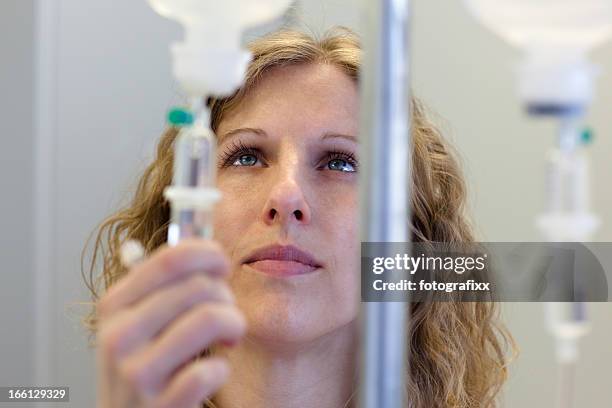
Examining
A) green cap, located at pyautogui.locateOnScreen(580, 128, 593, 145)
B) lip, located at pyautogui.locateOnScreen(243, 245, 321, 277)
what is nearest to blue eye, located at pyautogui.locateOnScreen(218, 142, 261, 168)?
lip, located at pyautogui.locateOnScreen(243, 245, 321, 277)

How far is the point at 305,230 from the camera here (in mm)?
906

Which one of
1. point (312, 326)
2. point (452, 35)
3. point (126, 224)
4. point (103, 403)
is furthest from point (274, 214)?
point (452, 35)

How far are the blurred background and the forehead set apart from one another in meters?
0.43

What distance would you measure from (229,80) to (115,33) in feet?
3.62

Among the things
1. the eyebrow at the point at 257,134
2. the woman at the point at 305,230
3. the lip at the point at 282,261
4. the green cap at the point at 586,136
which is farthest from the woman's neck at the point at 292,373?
the green cap at the point at 586,136

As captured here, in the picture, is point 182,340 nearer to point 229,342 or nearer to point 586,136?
point 229,342

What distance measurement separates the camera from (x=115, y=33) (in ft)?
4.80

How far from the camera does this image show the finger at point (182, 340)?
16.4 inches

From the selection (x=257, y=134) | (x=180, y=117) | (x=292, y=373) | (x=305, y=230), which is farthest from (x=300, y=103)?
(x=180, y=117)

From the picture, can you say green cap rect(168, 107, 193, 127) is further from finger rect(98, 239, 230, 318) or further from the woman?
the woman

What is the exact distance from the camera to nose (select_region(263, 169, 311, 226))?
0.88 metres

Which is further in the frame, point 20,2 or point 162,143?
point 20,2

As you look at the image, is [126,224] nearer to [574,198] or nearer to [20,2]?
[20,2]

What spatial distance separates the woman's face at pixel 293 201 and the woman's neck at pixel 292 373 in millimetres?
47
